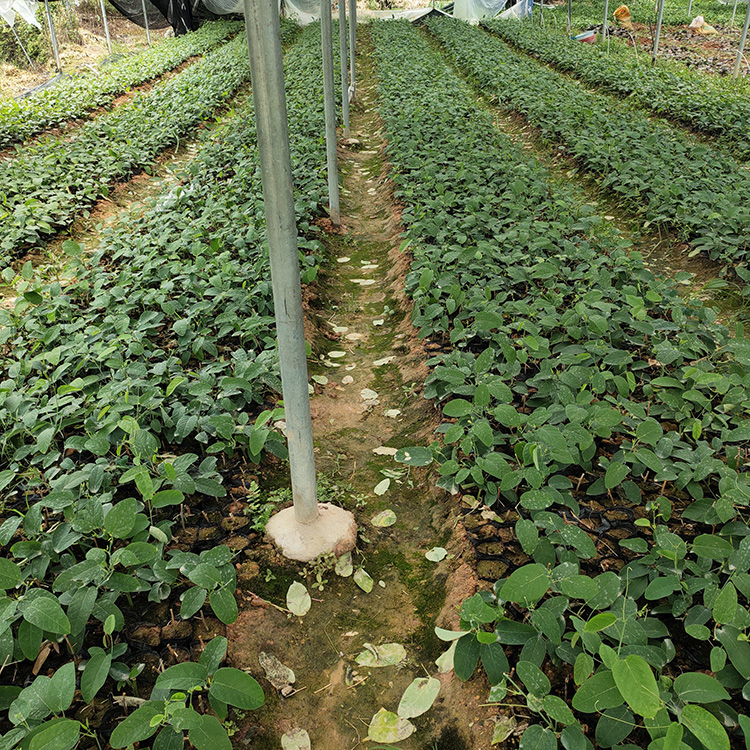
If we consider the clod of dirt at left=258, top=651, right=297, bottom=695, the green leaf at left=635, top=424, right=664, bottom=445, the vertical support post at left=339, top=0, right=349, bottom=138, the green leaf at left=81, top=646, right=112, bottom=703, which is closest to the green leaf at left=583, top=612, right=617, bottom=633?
the green leaf at left=635, top=424, right=664, bottom=445

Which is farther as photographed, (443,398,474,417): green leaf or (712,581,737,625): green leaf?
(443,398,474,417): green leaf

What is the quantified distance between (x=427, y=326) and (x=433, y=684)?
1.72 m

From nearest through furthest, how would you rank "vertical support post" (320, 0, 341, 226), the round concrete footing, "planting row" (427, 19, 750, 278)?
the round concrete footing
"planting row" (427, 19, 750, 278)
"vertical support post" (320, 0, 341, 226)

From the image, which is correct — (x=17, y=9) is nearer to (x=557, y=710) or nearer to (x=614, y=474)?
(x=614, y=474)

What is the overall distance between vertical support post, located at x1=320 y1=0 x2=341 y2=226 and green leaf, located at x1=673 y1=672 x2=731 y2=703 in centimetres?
420

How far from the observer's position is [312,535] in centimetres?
194

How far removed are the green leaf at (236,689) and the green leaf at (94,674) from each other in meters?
0.26

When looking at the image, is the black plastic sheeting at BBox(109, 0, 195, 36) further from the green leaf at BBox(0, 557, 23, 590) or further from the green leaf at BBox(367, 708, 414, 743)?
the green leaf at BBox(367, 708, 414, 743)

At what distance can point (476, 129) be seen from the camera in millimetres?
6234

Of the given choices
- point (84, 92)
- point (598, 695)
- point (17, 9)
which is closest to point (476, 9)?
point (17, 9)

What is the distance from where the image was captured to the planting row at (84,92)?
7.10 metres

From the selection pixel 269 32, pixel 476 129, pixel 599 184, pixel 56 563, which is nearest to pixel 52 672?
pixel 56 563

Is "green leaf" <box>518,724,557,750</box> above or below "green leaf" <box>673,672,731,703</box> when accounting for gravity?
below

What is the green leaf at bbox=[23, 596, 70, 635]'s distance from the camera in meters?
1.31
